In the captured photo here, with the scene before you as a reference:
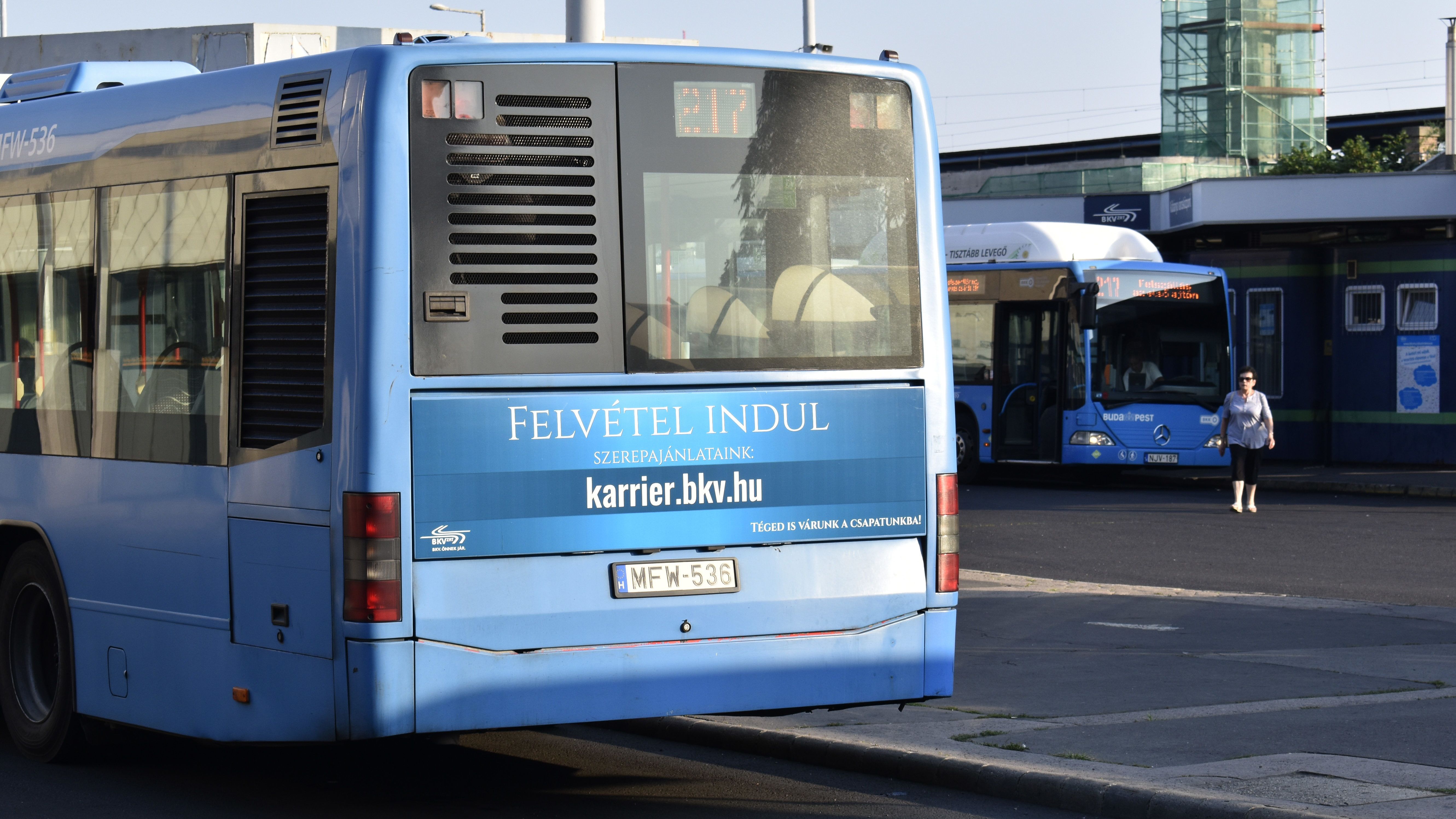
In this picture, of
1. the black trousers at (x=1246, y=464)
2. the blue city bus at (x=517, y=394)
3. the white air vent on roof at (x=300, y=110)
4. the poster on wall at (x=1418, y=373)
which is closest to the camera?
the blue city bus at (x=517, y=394)

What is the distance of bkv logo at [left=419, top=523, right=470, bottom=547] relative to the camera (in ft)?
20.6

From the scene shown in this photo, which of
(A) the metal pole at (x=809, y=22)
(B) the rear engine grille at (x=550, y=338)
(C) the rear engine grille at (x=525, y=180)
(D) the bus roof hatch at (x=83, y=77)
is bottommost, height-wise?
(B) the rear engine grille at (x=550, y=338)

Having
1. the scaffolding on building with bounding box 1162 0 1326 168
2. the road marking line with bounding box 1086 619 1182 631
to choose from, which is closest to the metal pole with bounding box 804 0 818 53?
the road marking line with bounding box 1086 619 1182 631

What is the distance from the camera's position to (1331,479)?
25656mm

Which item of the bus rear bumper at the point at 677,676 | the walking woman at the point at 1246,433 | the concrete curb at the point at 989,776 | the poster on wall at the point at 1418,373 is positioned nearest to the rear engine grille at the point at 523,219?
the bus rear bumper at the point at 677,676

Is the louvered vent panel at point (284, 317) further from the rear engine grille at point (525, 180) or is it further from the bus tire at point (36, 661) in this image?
the bus tire at point (36, 661)

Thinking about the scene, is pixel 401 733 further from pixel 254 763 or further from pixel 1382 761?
pixel 1382 761

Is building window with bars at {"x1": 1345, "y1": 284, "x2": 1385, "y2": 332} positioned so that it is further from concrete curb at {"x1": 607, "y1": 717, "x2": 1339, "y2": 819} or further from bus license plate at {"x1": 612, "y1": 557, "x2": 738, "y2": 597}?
bus license plate at {"x1": 612, "y1": 557, "x2": 738, "y2": 597}

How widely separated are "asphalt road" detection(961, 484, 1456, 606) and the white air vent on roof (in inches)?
390

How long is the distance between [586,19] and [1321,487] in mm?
15949

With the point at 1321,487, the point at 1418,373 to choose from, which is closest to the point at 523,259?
the point at 1321,487

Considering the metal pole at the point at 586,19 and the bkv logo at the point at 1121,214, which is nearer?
the metal pole at the point at 586,19

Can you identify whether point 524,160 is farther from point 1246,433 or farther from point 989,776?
point 1246,433

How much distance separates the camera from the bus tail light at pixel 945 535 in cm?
713
